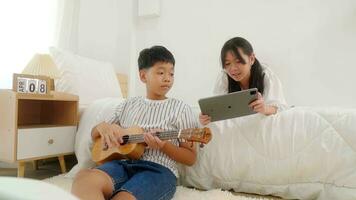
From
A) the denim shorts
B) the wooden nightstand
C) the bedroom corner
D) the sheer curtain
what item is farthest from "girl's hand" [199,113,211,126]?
the sheer curtain

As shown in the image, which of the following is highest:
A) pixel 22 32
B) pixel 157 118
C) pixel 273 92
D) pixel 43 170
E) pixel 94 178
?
pixel 22 32

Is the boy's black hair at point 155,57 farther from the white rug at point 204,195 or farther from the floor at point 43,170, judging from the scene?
the floor at point 43,170

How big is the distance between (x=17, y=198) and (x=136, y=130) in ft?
2.68

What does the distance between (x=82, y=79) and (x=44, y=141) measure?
0.53 meters

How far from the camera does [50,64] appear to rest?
5.66 ft

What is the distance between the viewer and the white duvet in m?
0.98

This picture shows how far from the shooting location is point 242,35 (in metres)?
2.30

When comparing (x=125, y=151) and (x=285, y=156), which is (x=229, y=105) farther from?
(x=125, y=151)

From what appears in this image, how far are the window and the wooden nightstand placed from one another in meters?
0.42

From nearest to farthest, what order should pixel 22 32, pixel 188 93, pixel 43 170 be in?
pixel 43 170 < pixel 22 32 < pixel 188 93

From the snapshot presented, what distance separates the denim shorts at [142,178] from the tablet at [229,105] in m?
0.25

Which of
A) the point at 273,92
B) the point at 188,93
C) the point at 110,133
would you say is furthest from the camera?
the point at 188,93

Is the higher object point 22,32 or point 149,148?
point 22,32

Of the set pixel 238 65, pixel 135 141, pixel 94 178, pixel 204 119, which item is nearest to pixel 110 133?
pixel 135 141
